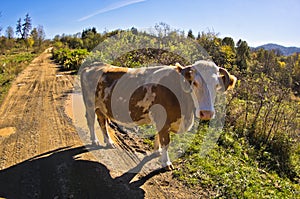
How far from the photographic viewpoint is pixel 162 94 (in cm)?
450

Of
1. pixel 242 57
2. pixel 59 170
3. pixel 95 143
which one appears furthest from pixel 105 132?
pixel 242 57

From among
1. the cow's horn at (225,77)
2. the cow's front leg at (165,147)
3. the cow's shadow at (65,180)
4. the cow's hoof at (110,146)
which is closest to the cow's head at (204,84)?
the cow's horn at (225,77)

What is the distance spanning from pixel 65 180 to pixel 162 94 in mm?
2316

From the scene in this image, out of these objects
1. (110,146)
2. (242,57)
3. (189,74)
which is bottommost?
(110,146)

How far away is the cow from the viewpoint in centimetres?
388

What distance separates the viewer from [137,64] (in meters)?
11.4

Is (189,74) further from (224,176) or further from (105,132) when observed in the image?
(105,132)

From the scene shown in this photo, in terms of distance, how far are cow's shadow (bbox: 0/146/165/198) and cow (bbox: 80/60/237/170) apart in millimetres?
955

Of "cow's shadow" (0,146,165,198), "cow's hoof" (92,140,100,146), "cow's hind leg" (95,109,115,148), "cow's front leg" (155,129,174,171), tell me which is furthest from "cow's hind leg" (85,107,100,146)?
"cow's front leg" (155,129,174,171)

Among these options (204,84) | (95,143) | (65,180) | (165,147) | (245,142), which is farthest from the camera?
(245,142)

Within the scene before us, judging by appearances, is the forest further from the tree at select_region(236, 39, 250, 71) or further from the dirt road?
the tree at select_region(236, 39, 250, 71)

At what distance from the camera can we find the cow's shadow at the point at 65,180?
12.9 feet

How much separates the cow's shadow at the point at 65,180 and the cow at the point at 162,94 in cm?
96

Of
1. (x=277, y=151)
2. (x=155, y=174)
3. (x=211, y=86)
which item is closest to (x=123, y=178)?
(x=155, y=174)
